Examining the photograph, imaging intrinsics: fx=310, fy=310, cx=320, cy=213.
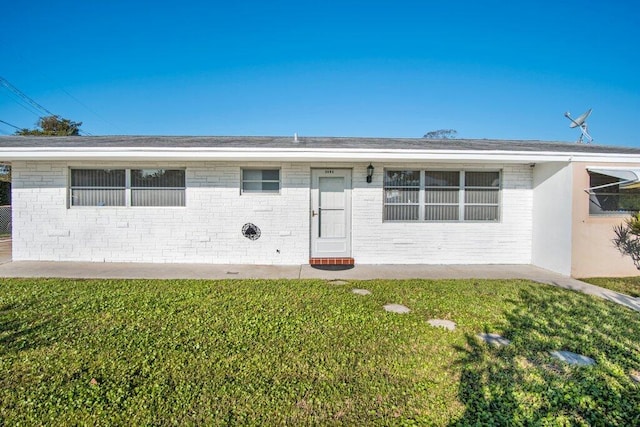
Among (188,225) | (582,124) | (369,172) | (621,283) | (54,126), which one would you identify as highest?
(54,126)

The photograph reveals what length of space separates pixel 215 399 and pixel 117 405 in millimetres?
714

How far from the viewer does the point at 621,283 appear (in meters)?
6.21

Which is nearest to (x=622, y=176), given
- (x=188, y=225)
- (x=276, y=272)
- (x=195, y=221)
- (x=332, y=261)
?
(x=332, y=261)

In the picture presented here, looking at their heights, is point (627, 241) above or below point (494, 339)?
above

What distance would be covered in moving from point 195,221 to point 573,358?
7232 mm

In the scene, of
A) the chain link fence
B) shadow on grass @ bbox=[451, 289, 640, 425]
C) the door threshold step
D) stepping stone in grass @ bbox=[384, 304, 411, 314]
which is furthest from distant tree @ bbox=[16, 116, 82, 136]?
shadow on grass @ bbox=[451, 289, 640, 425]

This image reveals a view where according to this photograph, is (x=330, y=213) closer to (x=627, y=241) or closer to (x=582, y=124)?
(x=627, y=241)

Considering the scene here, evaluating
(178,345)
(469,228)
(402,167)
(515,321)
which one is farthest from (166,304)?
(469,228)

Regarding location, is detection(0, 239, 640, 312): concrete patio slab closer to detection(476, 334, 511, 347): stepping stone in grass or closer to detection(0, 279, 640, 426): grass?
detection(0, 279, 640, 426): grass

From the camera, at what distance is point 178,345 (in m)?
3.28

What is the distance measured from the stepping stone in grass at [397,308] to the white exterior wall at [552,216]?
4.62m

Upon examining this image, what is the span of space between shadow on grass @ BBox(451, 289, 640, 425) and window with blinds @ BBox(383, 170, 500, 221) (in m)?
3.63

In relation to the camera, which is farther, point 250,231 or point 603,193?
point 250,231

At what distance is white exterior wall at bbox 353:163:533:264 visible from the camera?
25.1 ft
